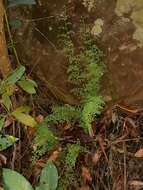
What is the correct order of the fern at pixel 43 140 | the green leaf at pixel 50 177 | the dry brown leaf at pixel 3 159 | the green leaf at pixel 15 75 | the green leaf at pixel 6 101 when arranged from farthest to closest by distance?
the dry brown leaf at pixel 3 159
the fern at pixel 43 140
the green leaf at pixel 6 101
the green leaf at pixel 15 75
the green leaf at pixel 50 177

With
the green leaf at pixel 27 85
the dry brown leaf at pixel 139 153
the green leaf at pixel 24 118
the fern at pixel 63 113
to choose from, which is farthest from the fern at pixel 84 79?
the dry brown leaf at pixel 139 153

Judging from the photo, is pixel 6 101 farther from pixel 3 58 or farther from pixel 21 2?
pixel 21 2

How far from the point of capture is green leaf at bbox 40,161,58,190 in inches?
97.0

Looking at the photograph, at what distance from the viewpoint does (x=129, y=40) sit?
2.95m

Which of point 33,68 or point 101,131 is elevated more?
point 33,68

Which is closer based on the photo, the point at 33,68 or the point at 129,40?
the point at 129,40

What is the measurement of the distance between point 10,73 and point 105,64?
649 mm

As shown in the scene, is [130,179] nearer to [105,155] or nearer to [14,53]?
[105,155]

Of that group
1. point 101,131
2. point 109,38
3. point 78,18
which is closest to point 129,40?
point 109,38

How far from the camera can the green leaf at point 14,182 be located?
7.57 feet

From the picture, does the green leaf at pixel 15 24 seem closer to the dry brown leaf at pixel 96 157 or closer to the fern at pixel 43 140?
the fern at pixel 43 140

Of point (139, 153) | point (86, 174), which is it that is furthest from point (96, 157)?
point (139, 153)

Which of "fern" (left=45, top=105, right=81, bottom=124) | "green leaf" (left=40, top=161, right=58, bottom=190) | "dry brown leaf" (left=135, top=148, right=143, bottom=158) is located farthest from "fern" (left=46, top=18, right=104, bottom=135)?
"green leaf" (left=40, top=161, right=58, bottom=190)

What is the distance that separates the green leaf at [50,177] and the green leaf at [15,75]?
623mm
